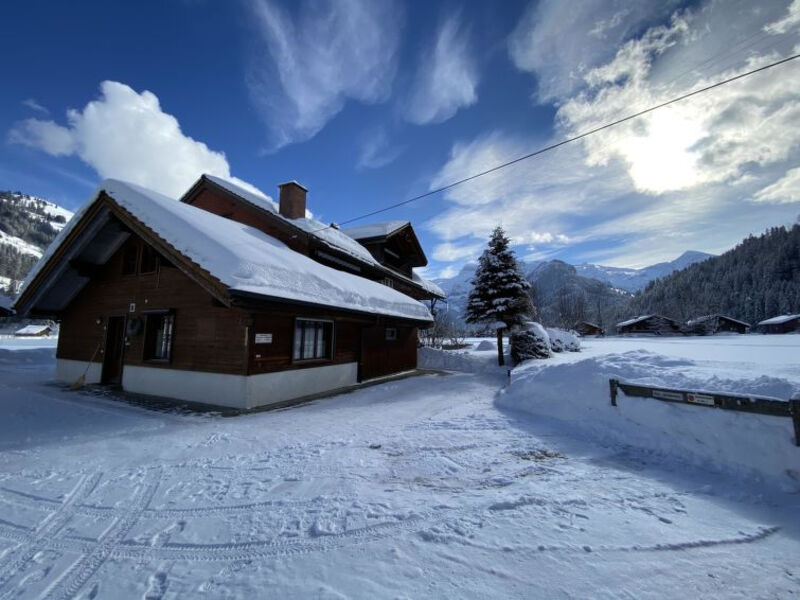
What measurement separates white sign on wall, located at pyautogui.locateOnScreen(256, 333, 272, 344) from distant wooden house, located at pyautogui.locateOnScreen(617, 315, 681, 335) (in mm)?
69559

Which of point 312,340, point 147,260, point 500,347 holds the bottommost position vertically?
point 500,347

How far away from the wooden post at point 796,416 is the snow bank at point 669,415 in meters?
0.06

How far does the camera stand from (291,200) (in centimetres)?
1595

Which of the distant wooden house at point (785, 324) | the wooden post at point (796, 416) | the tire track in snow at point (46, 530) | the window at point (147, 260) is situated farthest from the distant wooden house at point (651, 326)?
the tire track in snow at point (46, 530)

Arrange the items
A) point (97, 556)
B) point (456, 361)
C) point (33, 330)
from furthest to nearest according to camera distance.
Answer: point (33, 330) < point (456, 361) < point (97, 556)

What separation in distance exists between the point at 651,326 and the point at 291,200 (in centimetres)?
6876

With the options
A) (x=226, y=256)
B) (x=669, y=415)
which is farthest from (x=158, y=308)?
(x=669, y=415)

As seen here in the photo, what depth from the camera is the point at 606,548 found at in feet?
9.64

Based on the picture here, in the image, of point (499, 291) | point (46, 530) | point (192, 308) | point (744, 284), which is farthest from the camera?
point (744, 284)

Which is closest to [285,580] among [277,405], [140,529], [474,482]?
[140,529]

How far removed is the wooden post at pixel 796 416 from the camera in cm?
417

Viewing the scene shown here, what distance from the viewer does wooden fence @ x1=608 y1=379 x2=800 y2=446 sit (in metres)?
4.27

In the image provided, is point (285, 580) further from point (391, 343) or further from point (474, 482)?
point (391, 343)

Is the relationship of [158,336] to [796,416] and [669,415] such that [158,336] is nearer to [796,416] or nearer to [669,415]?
[669,415]
